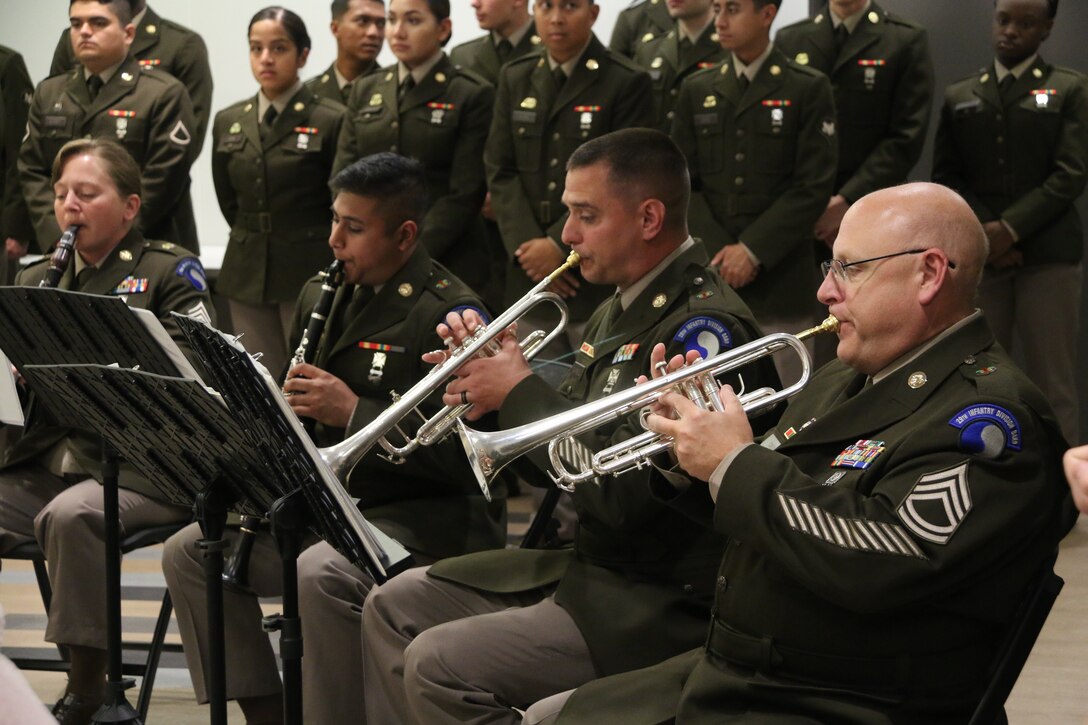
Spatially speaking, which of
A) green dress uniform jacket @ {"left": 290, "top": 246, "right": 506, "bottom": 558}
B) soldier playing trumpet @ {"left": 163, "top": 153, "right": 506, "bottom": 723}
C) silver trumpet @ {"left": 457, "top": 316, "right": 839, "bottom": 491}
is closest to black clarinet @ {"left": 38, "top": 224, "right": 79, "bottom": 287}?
soldier playing trumpet @ {"left": 163, "top": 153, "right": 506, "bottom": 723}

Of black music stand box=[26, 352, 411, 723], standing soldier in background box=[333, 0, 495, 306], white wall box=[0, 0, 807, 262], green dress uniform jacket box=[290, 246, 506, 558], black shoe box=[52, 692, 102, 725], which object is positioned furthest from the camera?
white wall box=[0, 0, 807, 262]

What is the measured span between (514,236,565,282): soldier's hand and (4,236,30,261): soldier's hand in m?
2.50

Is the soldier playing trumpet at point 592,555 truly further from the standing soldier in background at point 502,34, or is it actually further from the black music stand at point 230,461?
the standing soldier in background at point 502,34

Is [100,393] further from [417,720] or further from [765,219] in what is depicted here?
[765,219]

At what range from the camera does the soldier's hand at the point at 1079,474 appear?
1.79m

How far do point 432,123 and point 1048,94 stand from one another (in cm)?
234

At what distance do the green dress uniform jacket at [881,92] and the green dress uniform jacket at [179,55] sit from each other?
8.76 ft

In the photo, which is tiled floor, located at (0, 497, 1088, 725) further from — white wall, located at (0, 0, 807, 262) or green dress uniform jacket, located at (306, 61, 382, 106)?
white wall, located at (0, 0, 807, 262)

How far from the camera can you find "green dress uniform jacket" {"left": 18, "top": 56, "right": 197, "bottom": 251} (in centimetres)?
552

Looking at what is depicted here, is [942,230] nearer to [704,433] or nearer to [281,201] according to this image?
[704,433]

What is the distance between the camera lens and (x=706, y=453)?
7.22ft

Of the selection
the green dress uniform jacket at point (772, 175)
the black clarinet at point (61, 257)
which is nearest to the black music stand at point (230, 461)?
the black clarinet at point (61, 257)

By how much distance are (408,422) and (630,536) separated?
2.88ft

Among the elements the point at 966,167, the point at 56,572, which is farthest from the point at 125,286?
the point at 966,167
